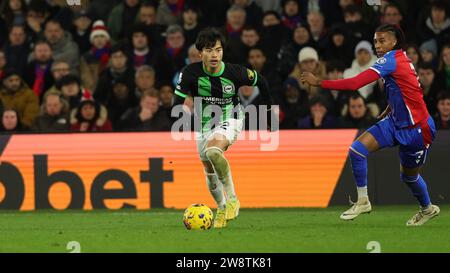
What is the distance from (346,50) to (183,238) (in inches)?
296

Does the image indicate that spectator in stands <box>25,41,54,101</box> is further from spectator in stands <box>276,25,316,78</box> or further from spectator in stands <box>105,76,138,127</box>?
spectator in stands <box>276,25,316,78</box>

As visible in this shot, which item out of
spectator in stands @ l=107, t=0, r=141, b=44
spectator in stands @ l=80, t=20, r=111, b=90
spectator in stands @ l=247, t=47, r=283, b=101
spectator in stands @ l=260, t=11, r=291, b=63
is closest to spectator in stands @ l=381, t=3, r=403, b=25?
spectator in stands @ l=260, t=11, r=291, b=63

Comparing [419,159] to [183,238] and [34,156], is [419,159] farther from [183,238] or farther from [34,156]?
[34,156]

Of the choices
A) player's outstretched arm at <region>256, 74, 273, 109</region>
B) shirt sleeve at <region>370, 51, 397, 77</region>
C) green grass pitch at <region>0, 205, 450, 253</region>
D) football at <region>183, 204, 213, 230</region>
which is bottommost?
green grass pitch at <region>0, 205, 450, 253</region>

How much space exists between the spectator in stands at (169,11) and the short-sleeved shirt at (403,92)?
7.42 meters

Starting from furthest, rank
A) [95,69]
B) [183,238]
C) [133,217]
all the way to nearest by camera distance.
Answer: [95,69] < [133,217] < [183,238]

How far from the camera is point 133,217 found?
615 inches

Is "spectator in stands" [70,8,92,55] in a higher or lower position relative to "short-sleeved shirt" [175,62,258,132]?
higher

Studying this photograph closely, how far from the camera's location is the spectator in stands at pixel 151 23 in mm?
19891

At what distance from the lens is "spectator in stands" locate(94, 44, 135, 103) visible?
19.5m

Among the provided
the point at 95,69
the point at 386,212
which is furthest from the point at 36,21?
the point at 386,212

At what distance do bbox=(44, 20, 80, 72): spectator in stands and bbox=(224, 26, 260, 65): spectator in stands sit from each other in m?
2.66

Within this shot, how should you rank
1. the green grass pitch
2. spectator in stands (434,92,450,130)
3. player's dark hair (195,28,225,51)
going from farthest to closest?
spectator in stands (434,92,450,130)
player's dark hair (195,28,225,51)
the green grass pitch

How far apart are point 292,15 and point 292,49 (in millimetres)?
738
